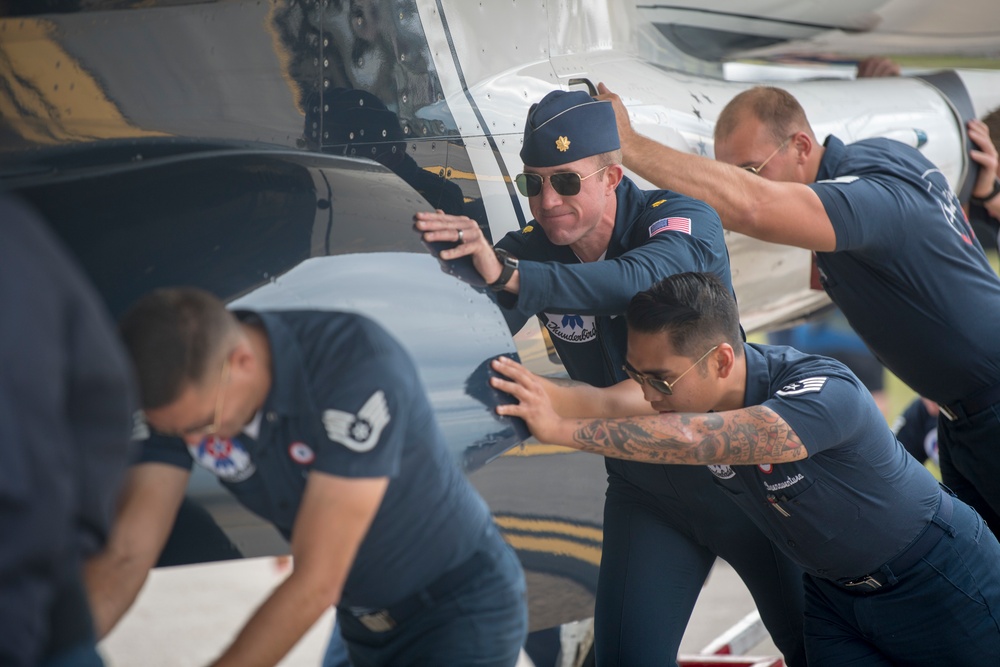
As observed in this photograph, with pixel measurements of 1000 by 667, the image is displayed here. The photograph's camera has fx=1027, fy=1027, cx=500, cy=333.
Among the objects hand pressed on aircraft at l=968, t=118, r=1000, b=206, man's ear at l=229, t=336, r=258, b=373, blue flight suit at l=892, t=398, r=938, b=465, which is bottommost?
blue flight suit at l=892, t=398, r=938, b=465

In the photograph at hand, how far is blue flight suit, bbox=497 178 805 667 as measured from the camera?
218 cm

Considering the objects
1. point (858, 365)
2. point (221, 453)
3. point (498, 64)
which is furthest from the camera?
point (858, 365)

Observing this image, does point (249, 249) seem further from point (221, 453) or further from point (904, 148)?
point (904, 148)

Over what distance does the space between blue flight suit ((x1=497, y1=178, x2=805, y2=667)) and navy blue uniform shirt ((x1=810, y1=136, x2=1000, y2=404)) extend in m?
0.87

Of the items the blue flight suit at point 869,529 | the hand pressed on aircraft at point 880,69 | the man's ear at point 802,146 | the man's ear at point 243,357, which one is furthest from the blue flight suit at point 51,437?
the hand pressed on aircraft at point 880,69

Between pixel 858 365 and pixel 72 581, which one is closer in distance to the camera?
pixel 72 581

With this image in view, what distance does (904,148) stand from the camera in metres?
3.42

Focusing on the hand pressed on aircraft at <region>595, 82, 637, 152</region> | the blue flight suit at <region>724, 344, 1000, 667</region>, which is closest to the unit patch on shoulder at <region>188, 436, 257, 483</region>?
the blue flight suit at <region>724, 344, 1000, 667</region>

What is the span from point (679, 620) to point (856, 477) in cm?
60

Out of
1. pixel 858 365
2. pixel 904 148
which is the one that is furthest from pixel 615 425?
pixel 858 365

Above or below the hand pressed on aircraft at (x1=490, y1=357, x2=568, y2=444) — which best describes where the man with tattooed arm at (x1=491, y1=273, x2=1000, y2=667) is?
below

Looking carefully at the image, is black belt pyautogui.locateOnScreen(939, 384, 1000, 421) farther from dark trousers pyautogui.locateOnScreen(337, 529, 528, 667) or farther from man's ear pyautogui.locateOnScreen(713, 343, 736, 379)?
dark trousers pyautogui.locateOnScreen(337, 529, 528, 667)

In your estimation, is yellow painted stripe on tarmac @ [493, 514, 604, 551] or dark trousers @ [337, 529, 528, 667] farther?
yellow painted stripe on tarmac @ [493, 514, 604, 551]

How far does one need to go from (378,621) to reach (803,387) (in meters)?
1.25
